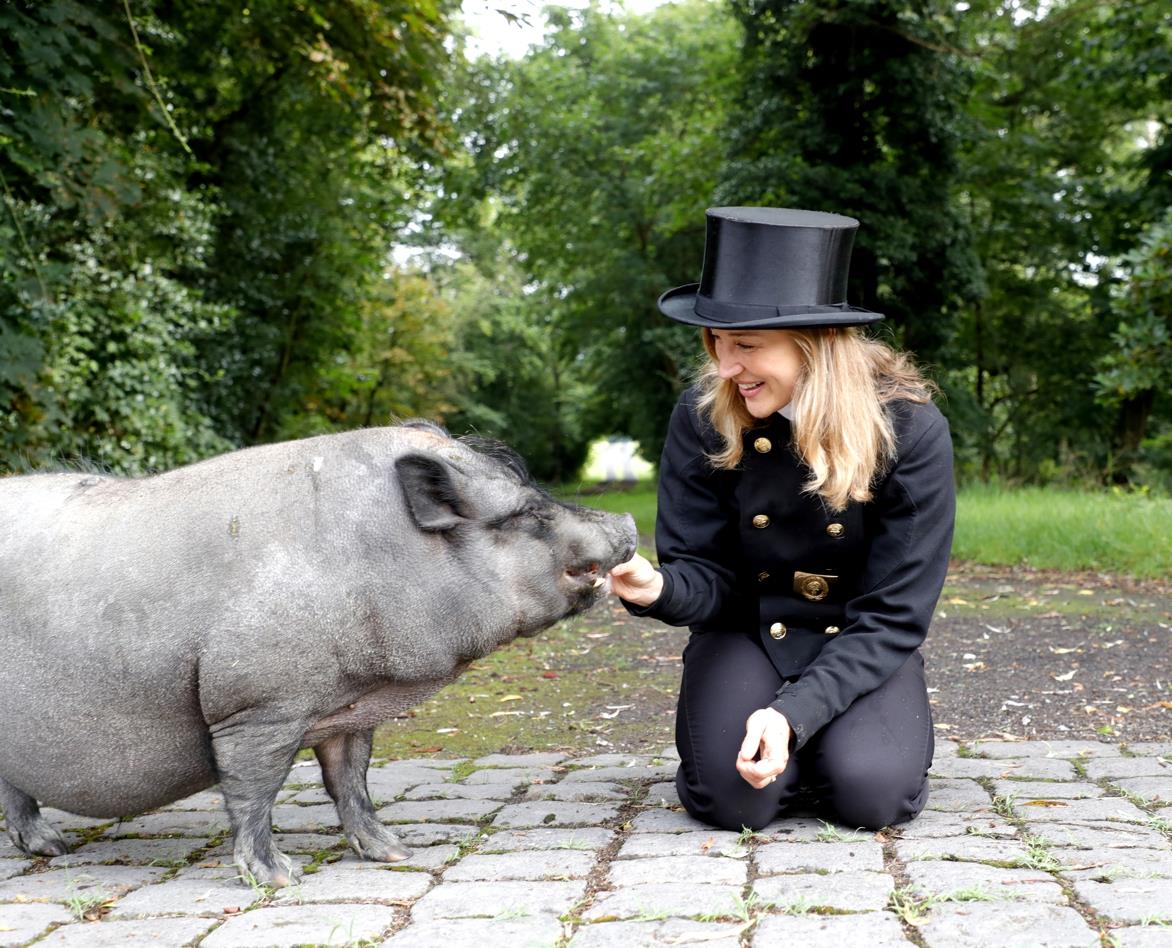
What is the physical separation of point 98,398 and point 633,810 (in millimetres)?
9033

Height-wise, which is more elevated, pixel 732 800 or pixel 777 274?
pixel 777 274

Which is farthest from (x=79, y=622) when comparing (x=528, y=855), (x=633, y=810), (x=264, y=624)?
(x=633, y=810)

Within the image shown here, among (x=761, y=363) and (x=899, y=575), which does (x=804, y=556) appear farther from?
(x=761, y=363)

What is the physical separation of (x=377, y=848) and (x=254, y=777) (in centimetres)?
47

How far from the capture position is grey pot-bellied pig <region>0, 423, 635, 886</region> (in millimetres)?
3215

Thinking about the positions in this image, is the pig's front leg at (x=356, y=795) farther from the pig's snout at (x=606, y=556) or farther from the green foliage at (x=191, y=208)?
the green foliage at (x=191, y=208)

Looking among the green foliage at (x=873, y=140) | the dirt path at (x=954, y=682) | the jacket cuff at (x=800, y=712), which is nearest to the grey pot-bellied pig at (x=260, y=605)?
the jacket cuff at (x=800, y=712)

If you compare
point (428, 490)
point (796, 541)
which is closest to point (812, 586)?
point (796, 541)

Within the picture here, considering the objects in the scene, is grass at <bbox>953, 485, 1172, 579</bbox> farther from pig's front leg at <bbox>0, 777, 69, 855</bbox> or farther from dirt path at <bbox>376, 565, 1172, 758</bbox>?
pig's front leg at <bbox>0, 777, 69, 855</bbox>

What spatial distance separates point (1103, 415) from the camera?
20859mm

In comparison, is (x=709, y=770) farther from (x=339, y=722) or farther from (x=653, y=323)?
(x=653, y=323)

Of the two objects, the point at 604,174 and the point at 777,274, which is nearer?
the point at 777,274

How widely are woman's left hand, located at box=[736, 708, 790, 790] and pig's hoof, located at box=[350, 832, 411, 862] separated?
949 mm

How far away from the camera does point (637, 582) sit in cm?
384
